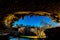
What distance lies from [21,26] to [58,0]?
2076mm

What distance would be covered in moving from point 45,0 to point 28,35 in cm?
170

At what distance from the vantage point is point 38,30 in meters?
5.16

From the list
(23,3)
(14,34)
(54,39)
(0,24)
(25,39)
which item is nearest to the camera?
(54,39)

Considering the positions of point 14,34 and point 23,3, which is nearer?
point 23,3

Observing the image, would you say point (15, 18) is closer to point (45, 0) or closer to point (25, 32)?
point (25, 32)

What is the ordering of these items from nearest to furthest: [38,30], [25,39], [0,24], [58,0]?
[58,0], [25,39], [38,30], [0,24]

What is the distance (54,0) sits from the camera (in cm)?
347

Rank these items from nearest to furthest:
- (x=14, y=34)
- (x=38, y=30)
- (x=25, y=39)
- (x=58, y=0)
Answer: (x=58, y=0)
(x=25, y=39)
(x=14, y=34)
(x=38, y=30)

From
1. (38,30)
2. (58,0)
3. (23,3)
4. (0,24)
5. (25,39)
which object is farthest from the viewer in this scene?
(0,24)

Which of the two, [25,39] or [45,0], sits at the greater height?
[45,0]

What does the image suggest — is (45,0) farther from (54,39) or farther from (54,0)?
(54,39)

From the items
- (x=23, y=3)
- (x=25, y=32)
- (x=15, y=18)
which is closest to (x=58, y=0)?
(x=23, y=3)

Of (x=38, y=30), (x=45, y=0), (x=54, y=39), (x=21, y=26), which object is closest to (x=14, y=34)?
(x=21, y=26)

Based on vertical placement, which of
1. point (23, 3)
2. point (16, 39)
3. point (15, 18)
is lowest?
point (16, 39)
